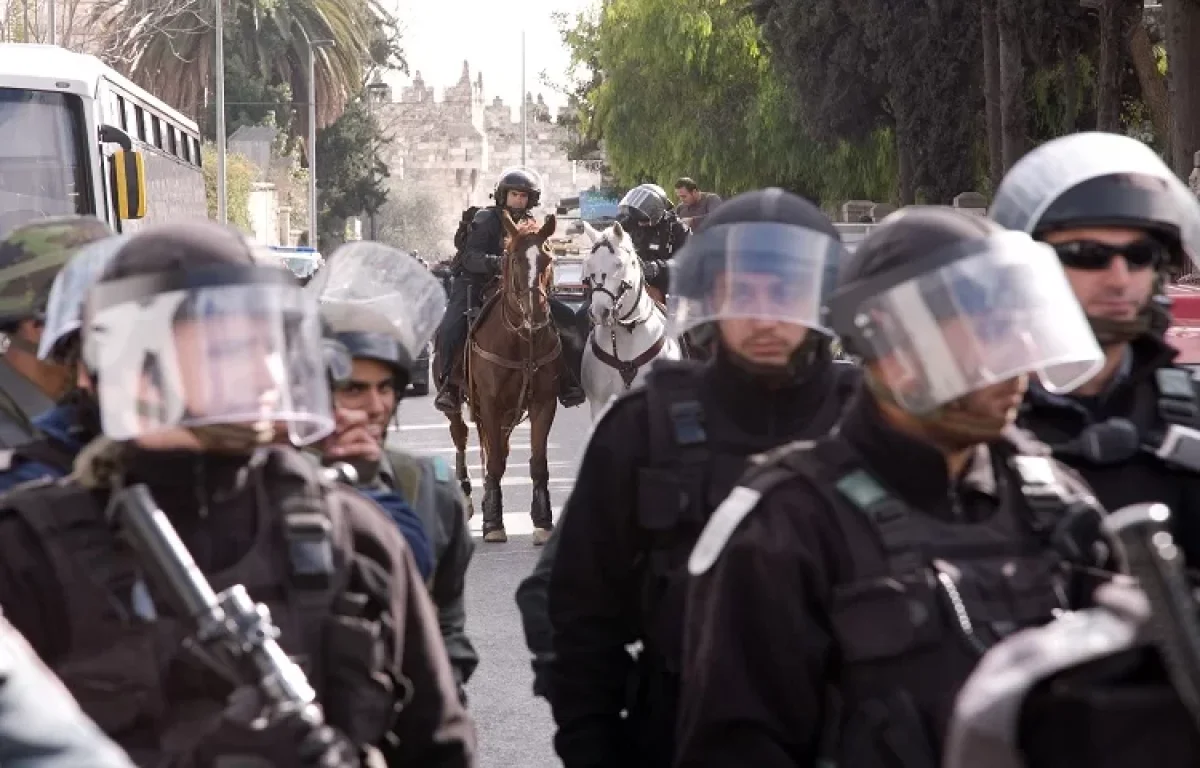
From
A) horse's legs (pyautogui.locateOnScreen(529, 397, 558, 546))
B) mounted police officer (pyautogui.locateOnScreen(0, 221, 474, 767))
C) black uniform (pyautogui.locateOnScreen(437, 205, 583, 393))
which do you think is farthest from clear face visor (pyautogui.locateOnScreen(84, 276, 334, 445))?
black uniform (pyautogui.locateOnScreen(437, 205, 583, 393))

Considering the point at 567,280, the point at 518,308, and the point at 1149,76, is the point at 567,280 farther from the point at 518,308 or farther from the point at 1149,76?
the point at 518,308

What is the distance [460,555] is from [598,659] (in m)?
0.36

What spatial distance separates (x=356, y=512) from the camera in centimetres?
349

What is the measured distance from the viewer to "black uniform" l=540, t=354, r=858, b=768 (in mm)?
4656

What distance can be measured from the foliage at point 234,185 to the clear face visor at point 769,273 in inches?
1881

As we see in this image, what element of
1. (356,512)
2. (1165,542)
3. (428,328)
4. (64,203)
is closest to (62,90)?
(64,203)

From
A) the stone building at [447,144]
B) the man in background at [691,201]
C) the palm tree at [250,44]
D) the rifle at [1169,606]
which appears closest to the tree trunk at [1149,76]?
the man in background at [691,201]

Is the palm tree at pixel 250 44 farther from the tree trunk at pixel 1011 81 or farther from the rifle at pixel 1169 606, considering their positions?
the rifle at pixel 1169 606

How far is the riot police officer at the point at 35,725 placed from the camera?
201 centimetres

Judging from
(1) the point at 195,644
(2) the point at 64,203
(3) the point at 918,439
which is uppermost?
(3) the point at 918,439

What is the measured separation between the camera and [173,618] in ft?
10.7

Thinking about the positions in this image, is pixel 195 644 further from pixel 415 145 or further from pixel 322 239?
pixel 415 145

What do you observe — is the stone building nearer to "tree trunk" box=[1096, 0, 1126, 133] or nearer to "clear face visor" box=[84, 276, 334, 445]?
"tree trunk" box=[1096, 0, 1126, 133]

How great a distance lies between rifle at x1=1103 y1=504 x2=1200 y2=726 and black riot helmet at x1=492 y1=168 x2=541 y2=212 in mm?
11873
